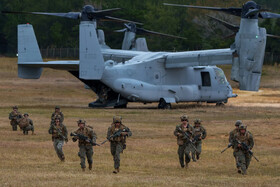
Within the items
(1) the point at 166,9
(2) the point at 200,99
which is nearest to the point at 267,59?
(1) the point at 166,9

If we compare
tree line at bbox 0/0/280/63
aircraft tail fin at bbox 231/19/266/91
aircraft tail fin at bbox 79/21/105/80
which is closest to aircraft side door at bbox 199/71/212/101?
aircraft tail fin at bbox 231/19/266/91

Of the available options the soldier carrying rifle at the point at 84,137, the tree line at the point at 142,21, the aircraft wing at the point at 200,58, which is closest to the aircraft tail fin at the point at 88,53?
the aircraft wing at the point at 200,58

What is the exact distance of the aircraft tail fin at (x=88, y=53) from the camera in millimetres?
45562

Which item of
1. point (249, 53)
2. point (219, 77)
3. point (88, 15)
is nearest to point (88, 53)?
point (88, 15)

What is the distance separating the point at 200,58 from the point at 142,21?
59022mm

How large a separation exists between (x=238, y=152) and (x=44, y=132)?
1569cm

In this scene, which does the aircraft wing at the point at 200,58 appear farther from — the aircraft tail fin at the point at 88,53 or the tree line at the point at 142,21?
the tree line at the point at 142,21

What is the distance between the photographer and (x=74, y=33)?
363ft

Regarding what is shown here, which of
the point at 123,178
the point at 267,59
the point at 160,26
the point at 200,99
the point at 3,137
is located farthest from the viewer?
the point at 160,26

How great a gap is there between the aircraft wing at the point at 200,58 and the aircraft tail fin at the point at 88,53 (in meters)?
6.25

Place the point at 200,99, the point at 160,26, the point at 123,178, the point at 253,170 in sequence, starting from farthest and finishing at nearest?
the point at 160,26, the point at 200,99, the point at 253,170, the point at 123,178

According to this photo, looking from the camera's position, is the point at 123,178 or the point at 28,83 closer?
the point at 123,178

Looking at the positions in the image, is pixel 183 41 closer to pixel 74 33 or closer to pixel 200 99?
pixel 74 33

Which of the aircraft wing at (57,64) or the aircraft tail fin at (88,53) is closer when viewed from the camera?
the aircraft tail fin at (88,53)
